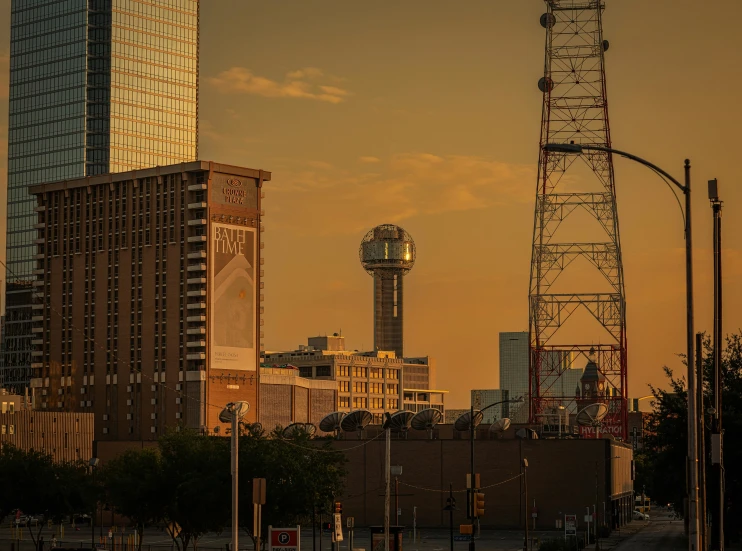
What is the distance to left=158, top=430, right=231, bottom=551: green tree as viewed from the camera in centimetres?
8831

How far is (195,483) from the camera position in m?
88.4

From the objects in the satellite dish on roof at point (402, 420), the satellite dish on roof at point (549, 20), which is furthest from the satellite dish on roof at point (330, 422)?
the satellite dish on roof at point (549, 20)

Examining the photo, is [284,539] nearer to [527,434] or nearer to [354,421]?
[527,434]

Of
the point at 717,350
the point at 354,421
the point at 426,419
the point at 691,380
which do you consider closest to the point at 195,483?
the point at 717,350

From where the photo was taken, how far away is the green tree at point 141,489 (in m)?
92.7

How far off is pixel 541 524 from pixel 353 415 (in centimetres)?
2352

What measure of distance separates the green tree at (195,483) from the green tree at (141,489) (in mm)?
463

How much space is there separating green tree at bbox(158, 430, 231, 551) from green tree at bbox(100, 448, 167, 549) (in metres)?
0.46

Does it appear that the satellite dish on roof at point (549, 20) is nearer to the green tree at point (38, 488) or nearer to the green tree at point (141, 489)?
the green tree at point (38, 488)

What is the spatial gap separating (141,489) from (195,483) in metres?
5.94

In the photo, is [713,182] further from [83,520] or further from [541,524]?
[83,520]

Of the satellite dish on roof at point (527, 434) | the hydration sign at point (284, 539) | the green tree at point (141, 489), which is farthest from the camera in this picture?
the satellite dish on roof at point (527, 434)

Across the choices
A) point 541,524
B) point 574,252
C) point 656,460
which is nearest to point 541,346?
point 574,252

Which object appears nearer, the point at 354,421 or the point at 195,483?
the point at 195,483
